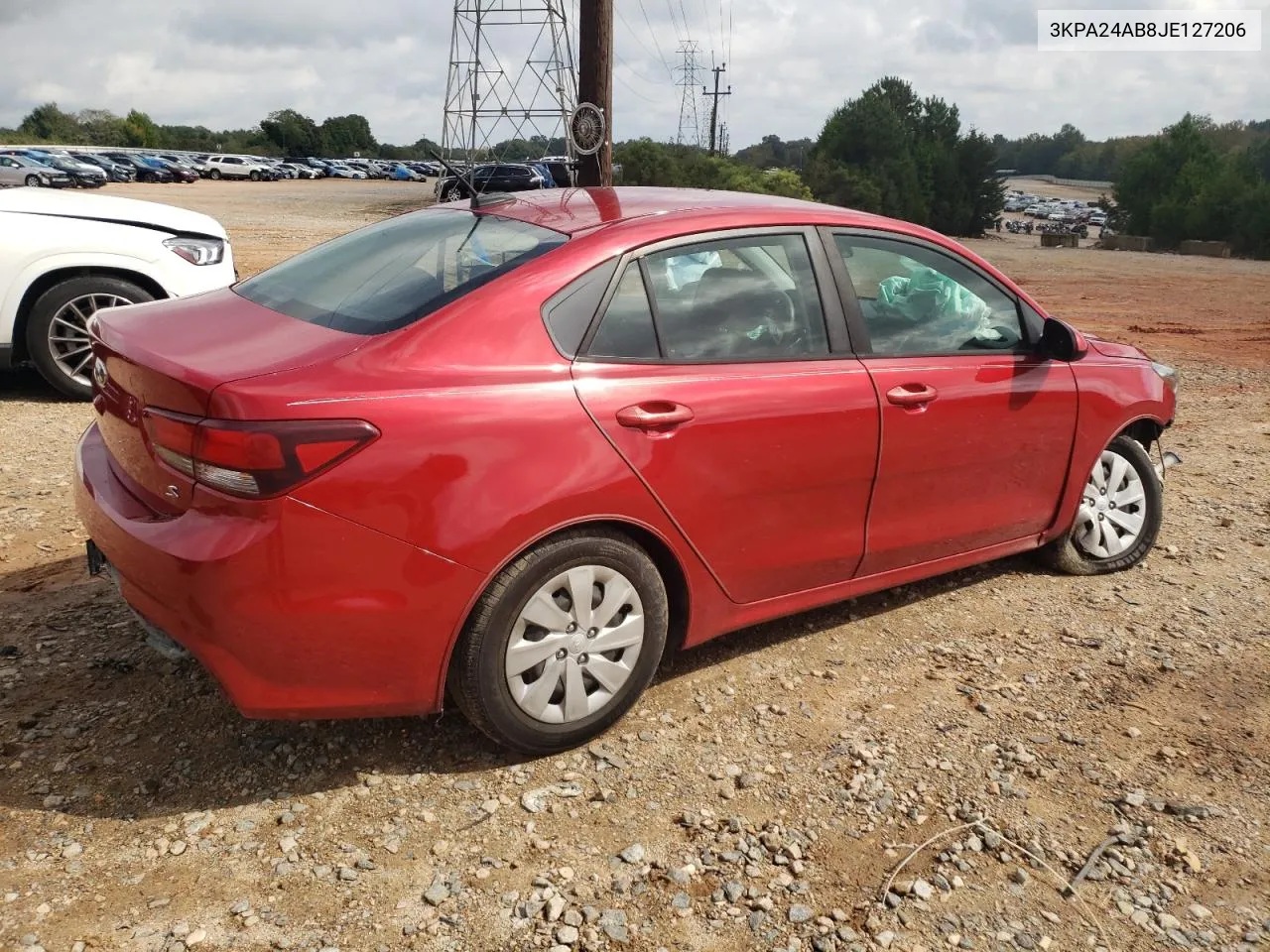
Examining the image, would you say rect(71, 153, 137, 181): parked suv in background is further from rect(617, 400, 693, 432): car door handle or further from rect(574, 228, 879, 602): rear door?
rect(617, 400, 693, 432): car door handle

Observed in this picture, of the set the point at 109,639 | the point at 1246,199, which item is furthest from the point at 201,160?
the point at 109,639

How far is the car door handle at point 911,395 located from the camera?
11.9 feet

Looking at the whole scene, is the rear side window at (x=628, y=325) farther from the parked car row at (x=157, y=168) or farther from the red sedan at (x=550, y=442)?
the parked car row at (x=157, y=168)

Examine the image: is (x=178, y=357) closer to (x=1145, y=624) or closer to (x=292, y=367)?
(x=292, y=367)

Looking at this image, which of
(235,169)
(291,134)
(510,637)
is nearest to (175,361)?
(510,637)

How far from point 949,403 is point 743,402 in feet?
3.11

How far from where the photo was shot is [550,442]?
9.39 ft

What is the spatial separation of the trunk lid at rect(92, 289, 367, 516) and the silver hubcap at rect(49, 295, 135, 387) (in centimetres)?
384

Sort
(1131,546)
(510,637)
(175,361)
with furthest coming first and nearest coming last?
(1131,546)
(510,637)
(175,361)

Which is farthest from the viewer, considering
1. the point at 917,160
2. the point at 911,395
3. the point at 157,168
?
the point at 917,160

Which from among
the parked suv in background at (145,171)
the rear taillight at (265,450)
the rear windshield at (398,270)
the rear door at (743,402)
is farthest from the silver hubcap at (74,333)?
the parked suv in background at (145,171)

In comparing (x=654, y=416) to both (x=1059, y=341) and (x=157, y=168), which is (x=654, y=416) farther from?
(x=157, y=168)

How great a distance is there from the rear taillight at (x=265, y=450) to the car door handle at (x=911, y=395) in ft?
6.15

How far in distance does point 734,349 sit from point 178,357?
166 centimetres
